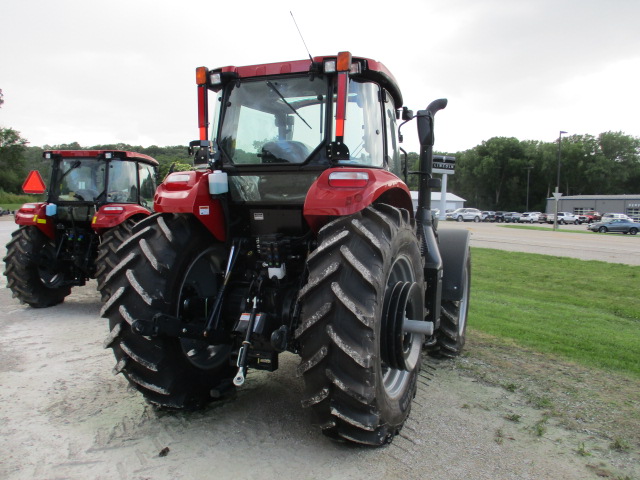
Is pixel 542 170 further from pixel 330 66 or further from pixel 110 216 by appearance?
pixel 330 66

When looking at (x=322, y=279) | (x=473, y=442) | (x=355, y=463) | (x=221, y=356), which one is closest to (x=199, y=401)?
(x=221, y=356)

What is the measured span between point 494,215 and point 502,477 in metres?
63.8

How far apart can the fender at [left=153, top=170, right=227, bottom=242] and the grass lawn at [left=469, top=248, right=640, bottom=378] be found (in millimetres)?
4068

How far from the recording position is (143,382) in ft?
11.5

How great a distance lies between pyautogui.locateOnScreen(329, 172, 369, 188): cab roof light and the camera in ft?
10.6

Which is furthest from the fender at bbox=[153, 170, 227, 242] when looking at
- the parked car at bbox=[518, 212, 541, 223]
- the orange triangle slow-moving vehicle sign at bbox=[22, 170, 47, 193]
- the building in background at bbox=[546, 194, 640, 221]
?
the building in background at bbox=[546, 194, 640, 221]

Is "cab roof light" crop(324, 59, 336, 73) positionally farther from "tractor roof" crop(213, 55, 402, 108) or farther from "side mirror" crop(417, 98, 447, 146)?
"side mirror" crop(417, 98, 447, 146)

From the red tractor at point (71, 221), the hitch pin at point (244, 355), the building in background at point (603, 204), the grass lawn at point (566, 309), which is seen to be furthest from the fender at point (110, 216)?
the building in background at point (603, 204)

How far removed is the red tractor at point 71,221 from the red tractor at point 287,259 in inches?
166

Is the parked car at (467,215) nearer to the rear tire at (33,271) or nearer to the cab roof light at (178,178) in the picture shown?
the rear tire at (33,271)

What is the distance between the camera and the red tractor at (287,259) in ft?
9.84

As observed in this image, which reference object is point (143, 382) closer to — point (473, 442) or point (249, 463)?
point (249, 463)

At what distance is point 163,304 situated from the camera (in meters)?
3.58

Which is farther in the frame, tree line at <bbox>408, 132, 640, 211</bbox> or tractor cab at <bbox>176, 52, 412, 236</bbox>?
tree line at <bbox>408, 132, 640, 211</bbox>
